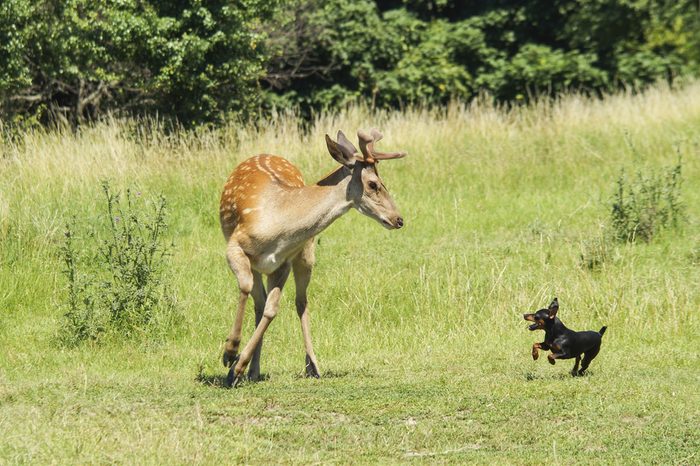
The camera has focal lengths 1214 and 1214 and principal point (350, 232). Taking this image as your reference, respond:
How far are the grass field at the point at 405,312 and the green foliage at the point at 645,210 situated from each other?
0.66ft

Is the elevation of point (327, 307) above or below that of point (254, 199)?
below

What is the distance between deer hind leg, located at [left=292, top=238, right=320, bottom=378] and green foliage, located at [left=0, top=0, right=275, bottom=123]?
9.20 m

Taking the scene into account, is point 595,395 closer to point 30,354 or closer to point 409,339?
point 409,339

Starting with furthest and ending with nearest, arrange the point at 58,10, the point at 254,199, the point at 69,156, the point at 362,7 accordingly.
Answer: the point at 362,7 < the point at 58,10 < the point at 69,156 < the point at 254,199

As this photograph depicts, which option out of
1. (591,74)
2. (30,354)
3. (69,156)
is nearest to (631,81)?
(591,74)

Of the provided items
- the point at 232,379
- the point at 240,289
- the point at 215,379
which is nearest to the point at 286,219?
the point at 240,289

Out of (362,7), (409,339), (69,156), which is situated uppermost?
(362,7)

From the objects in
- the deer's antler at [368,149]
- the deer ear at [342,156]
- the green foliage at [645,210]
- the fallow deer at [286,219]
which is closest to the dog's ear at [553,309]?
the fallow deer at [286,219]

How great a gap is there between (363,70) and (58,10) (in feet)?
25.6

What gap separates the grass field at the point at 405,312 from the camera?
793 cm

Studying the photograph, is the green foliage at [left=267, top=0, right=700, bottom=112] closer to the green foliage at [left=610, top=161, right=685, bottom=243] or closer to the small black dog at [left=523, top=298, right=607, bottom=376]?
the green foliage at [left=610, top=161, right=685, bottom=243]

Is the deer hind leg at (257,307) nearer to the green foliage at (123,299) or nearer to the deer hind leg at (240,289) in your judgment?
the deer hind leg at (240,289)

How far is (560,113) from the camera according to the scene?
792 inches

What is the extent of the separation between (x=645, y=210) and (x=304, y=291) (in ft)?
18.6
